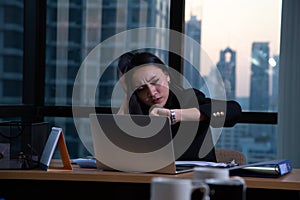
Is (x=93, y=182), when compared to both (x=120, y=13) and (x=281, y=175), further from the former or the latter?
(x=120, y=13)

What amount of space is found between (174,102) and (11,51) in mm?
1749

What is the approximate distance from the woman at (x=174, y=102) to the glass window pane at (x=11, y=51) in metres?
1.39

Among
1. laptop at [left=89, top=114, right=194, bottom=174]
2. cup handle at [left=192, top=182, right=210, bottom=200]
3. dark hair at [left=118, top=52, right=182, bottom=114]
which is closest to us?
cup handle at [left=192, top=182, right=210, bottom=200]

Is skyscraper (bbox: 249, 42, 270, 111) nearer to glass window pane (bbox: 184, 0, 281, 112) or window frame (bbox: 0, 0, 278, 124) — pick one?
glass window pane (bbox: 184, 0, 281, 112)

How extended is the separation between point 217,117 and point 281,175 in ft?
2.17

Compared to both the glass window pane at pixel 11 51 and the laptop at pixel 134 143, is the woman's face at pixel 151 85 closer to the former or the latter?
the laptop at pixel 134 143

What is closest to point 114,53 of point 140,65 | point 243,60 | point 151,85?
point 243,60

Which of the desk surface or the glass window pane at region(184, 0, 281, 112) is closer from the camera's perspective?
the desk surface

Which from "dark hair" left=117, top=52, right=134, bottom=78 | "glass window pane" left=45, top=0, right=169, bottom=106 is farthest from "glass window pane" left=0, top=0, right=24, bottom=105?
"dark hair" left=117, top=52, right=134, bottom=78

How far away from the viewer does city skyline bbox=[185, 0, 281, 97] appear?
171 inches

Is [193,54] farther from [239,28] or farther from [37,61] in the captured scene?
[37,61]

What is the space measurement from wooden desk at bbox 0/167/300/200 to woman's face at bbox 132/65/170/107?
0.67 m

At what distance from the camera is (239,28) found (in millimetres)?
4398

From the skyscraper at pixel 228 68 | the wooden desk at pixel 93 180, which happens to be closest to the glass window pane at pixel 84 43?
the skyscraper at pixel 228 68
